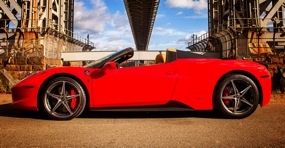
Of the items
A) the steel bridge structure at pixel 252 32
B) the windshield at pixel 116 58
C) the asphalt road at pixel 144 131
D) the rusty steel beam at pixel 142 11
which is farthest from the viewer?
the rusty steel beam at pixel 142 11

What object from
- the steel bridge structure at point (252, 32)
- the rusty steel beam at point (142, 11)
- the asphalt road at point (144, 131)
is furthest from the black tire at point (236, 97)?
the rusty steel beam at point (142, 11)

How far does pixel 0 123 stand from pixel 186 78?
2505mm

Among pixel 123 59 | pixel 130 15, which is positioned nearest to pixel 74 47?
pixel 123 59

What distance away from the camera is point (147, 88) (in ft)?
10.2

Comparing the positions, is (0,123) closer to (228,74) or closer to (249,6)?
(228,74)

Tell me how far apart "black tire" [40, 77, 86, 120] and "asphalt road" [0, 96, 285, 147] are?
4.9 inches

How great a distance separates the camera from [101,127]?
2721mm

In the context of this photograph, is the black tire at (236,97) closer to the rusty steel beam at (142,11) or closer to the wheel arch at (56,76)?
the wheel arch at (56,76)

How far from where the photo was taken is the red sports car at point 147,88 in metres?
3.10

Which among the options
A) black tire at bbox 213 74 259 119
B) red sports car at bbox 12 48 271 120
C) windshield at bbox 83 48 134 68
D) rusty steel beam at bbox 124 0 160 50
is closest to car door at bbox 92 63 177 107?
red sports car at bbox 12 48 271 120

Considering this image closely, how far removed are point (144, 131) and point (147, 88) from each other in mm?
724

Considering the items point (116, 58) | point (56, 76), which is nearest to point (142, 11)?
point (116, 58)

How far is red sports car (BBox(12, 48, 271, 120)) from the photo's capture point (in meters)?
3.10

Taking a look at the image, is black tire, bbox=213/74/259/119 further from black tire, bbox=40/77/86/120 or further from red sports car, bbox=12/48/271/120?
black tire, bbox=40/77/86/120
